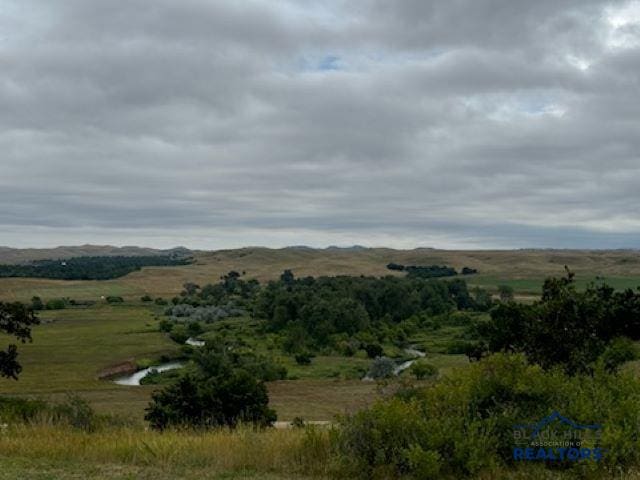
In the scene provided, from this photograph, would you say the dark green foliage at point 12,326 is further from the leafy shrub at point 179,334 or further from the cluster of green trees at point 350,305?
the cluster of green trees at point 350,305

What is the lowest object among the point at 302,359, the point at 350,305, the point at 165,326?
the point at 302,359

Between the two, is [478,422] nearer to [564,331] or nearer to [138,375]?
[564,331]

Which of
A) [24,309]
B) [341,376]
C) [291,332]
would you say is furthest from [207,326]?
[24,309]

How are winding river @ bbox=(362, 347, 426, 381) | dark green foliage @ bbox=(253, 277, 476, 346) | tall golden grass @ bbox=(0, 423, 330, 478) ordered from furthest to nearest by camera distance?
dark green foliage @ bbox=(253, 277, 476, 346)
winding river @ bbox=(362, 347, 426, 381)
tall golden grass @ bbox=(0, 423, 330, 478)

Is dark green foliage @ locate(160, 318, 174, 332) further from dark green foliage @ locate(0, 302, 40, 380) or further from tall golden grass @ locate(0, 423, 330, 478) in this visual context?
tall golden grass @ locate(0, 423, 330, 478)

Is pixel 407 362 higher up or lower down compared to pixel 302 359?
lower down

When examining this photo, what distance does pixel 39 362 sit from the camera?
237 feet

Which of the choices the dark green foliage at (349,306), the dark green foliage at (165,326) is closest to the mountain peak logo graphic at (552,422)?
the dark green foliage at (349,306)

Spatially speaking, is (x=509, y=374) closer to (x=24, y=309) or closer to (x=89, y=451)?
(x=89, y=451)

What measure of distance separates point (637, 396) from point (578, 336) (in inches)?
386

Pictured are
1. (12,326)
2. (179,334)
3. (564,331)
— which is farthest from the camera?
(179,334)

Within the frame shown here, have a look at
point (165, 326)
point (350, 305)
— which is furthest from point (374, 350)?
point (165, 326)

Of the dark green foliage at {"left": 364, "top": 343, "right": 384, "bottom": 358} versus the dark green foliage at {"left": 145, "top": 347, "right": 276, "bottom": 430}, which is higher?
the dark green foliage at {"left": 145, "top": 347, "right": 276, "bottom": 430}

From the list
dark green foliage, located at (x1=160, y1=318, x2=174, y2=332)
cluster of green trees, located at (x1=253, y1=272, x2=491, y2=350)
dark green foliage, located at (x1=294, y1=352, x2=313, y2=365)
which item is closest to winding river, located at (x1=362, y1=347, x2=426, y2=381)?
dark green foliage, located at (x1=294, y1=352, x2=313, y2=365)
